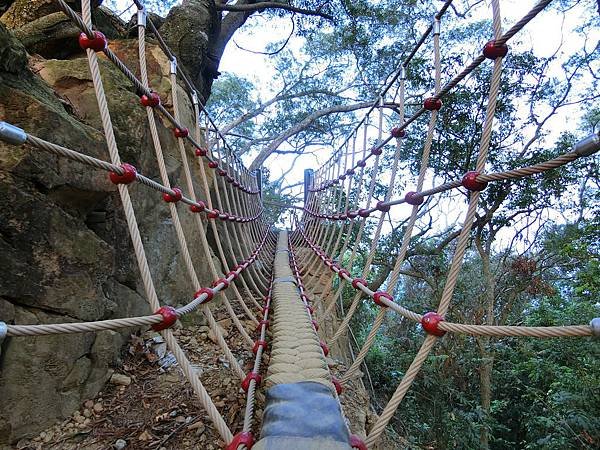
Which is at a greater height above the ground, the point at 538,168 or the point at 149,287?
the point at 538,168

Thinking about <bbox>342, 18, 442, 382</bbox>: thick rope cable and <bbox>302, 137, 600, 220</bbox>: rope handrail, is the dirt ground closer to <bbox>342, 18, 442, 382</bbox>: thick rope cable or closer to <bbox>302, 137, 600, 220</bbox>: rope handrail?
<bbox>342, 18, 442, 382</bbox>: thick rope cable

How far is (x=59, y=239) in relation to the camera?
2.62 ft

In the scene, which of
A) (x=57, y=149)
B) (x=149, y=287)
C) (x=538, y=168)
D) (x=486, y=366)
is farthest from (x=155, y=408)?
(x=486, y=366)

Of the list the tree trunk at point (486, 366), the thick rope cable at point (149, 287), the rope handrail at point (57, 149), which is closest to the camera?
the rope handrail at point (57, 149)

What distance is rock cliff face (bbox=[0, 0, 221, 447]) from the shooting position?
2.30 feet

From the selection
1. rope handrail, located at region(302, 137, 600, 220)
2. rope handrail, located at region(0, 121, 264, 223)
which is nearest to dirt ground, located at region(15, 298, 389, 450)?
rope handrail, located at region(0, 121, 264, 223)

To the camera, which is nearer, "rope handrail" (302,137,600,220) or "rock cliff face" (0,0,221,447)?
"rope handrail" (302,137,600,220)

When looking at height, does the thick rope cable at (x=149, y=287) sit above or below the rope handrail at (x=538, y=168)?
below

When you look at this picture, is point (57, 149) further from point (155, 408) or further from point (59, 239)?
point (155, 408)

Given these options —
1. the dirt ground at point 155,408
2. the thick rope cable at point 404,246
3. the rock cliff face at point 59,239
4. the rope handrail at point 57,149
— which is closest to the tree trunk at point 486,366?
the dirt ground at point 155,408

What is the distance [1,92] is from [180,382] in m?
0.81

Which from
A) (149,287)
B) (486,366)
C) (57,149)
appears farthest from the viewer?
(486,366)

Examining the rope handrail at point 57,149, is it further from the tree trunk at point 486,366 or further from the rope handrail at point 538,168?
the tree trunk at point 486,366

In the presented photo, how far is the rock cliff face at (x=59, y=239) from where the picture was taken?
0.70 m
